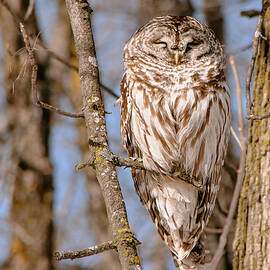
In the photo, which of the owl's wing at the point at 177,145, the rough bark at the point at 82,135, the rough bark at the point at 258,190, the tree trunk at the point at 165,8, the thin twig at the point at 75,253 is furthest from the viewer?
the rough bark at the point at 82,135

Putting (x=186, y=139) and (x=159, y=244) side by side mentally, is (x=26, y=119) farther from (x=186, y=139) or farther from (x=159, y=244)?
(x=159, y=244)

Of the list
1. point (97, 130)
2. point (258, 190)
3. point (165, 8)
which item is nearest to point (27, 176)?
point (165, 8)

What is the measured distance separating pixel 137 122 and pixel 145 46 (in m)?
0.63

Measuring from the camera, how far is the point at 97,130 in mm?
2477

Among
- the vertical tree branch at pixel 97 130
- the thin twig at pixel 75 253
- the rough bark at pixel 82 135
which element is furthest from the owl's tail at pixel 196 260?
the rough bark at pixel 82 135

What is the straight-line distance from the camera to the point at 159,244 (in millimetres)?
8477

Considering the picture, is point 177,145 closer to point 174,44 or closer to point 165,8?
point 174,44

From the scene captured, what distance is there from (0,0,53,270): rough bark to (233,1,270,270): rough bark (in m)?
2.59

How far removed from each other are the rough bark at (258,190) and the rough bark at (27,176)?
259cm

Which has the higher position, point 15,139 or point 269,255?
point 15,139

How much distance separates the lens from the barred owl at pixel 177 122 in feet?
10.7

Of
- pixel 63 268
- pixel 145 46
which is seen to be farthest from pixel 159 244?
pixel 145 46

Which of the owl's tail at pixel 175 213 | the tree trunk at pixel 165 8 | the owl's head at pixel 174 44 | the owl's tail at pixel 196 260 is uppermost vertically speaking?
the tree trunk at pixel 165 8

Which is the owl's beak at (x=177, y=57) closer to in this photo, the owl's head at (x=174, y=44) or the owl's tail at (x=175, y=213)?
the owl's head at (x=174, y=44)
